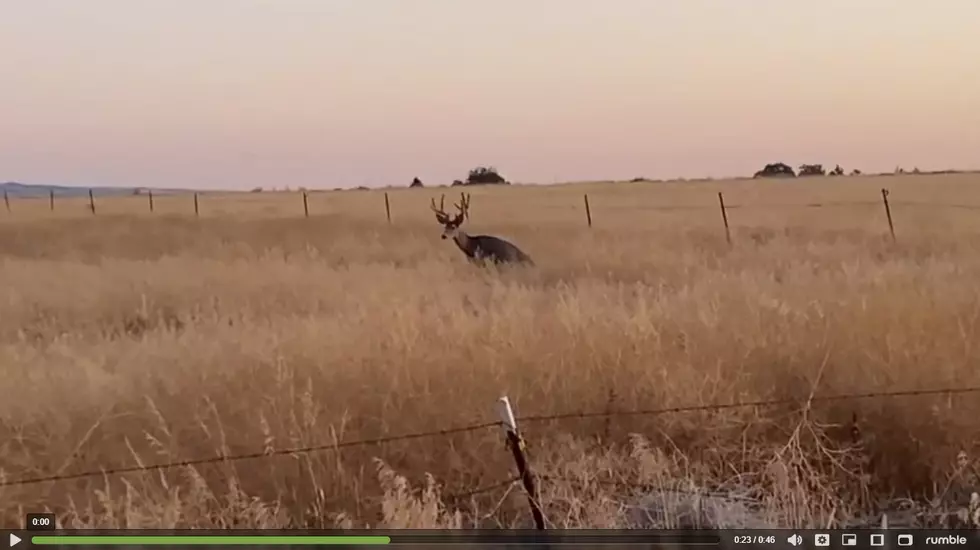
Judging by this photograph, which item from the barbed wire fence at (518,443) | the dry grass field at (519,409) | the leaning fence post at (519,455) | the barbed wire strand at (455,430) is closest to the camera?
the leaning fence post at (519,455)

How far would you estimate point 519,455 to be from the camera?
11.9ft

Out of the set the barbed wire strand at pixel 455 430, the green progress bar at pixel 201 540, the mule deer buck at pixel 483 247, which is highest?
the mule deer buck at pixel 483 247

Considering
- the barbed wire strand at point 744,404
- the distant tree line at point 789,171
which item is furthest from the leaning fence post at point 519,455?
the distant tree line at point 789,171

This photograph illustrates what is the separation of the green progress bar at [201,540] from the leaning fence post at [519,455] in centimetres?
56

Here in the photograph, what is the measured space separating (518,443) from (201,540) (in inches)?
47.4

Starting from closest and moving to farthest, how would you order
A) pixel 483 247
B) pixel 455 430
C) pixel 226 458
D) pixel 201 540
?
pixel 201 540
pixel 226 458
pixel 455 430
pixel 483 247

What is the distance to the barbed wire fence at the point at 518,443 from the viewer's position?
3.80 m

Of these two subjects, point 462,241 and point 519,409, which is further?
point 462,241

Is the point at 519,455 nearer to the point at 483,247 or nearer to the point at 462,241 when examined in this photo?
the point at 483,247

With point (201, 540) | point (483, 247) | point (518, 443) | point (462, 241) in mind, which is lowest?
point (201, 540)

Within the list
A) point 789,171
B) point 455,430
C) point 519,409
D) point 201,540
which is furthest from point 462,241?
point 789,171

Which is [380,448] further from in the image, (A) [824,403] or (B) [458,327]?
(A) [824,403]

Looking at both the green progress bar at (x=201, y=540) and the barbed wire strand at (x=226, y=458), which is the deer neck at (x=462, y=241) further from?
the green progress bar at (x=201, y=540)

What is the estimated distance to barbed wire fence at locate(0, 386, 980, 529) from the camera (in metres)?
3.80
